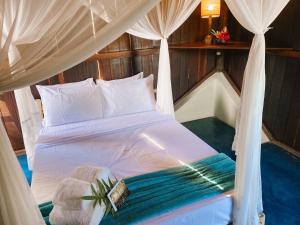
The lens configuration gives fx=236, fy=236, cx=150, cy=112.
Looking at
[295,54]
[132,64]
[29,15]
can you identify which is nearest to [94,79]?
[132,64]

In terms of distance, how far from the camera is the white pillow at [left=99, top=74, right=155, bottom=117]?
272cm

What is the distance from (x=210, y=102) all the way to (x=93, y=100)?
2.03 m

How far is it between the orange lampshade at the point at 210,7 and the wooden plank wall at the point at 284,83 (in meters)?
0.55

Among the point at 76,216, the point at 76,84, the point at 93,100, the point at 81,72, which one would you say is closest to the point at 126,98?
the point at 93,100

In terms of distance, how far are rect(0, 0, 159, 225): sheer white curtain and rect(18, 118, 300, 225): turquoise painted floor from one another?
58.2 inches

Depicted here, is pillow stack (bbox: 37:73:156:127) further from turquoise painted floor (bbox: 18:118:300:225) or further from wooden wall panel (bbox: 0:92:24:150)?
turquoise painted floor (bbox: 18:118:300:225)

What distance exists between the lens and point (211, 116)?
12.9ft

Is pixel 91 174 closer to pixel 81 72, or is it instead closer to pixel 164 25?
pixel 81 72

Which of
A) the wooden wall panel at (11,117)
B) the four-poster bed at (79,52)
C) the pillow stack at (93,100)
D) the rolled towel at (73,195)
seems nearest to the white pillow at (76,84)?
the pillow stack at (93,100)

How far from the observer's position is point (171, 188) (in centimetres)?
155

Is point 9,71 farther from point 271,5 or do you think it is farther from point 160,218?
point 271,5

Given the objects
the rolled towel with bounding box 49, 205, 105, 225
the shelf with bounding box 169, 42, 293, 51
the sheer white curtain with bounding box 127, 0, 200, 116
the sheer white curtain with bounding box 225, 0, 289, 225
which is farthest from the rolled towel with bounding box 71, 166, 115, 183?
the shelf with bounding box 169, 42, 293, 51

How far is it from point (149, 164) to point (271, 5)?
135cm

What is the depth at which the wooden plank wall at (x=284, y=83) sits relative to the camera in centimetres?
256
